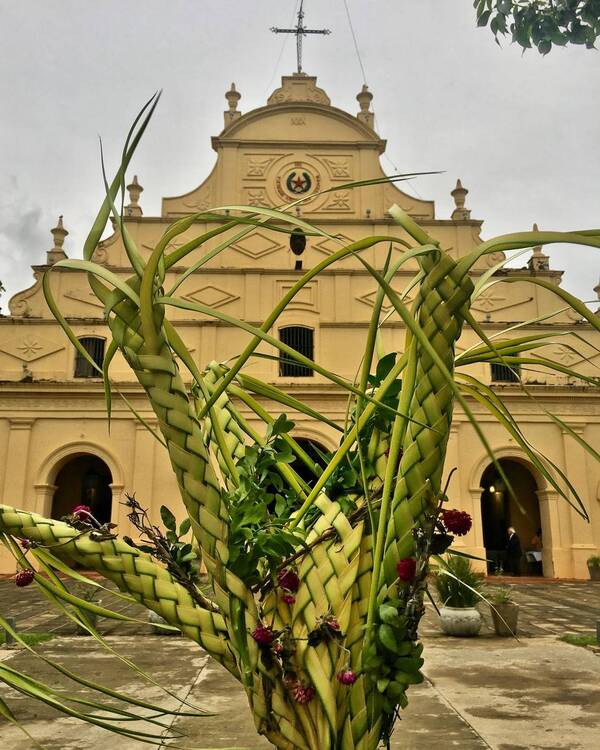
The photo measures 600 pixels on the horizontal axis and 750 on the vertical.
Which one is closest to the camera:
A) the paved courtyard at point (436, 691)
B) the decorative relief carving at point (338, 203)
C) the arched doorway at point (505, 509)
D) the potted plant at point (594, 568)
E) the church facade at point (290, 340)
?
the paved courtyard at point (436, 691)

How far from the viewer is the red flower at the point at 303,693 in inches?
37.7

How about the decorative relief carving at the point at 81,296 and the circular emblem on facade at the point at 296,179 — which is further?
the circular emblem on facade at the point at 296,179

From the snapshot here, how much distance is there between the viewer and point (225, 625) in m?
1.01

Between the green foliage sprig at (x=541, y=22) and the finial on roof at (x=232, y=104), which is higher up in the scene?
the finial on roof at (x=232, y=104)

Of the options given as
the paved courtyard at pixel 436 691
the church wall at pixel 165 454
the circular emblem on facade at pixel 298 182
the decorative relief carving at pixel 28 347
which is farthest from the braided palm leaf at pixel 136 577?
the circular emblem on facade at pixel 298 182

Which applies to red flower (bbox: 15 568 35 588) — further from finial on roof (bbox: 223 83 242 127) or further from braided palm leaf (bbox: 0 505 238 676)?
finial on roof (bbox: 223 83 242 127)

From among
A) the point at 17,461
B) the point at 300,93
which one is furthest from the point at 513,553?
the point at 300,93

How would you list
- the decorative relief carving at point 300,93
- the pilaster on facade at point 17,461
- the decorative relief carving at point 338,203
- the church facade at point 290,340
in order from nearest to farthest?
1. the pilaster on facade at point 17,461
2. the church facade at point 290,340
3. the decorative relief carving at point 338,203
4. the decorative relief carving at point 300,93

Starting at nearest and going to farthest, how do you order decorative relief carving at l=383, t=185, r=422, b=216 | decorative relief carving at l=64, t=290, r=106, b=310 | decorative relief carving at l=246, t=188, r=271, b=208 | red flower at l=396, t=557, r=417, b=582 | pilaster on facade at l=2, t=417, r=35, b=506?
red flower at l=396, t=557, r=417, b=582 < pilaster on facade at l=2, t=417, r=35, b=506 < decorative relief carving at l=64, t=290, r=106, b=310 < decorative relief carving at l=246, t=188, r=271, b=208 < decorative relief carving at l=383, t=185, r=422, b=216

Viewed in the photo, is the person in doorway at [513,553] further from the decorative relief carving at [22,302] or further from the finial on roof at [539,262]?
the decorative relief carving at [22,302]

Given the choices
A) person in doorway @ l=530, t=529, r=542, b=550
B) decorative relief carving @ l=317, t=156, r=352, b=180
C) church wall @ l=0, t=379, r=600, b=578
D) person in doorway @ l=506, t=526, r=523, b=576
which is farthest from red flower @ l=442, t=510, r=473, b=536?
decorative relief carving @ l=317, t=156, r=352, b=180

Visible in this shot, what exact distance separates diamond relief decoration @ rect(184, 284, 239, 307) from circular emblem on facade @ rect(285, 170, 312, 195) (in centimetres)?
353

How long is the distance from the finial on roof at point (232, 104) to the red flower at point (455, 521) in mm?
19933

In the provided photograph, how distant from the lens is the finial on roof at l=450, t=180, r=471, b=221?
19031mm
